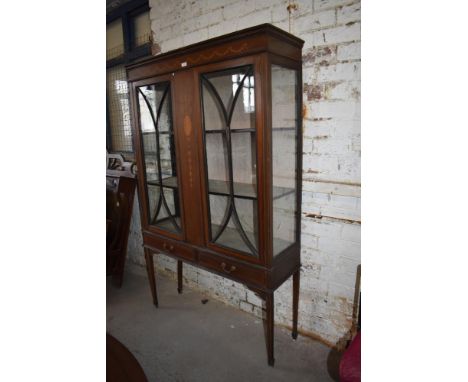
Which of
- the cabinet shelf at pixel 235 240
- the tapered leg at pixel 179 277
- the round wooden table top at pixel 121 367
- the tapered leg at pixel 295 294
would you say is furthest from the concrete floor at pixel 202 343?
the round wooden table top at pixel 121 367

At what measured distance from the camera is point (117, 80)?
2.82 metres

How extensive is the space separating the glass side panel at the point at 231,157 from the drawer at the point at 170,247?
9.2 inches

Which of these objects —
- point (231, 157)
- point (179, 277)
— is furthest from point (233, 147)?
point (179, 277)

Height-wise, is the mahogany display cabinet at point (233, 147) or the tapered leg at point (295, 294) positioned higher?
the mahogany display cabinet at point (233, 147)

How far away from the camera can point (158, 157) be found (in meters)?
1.93

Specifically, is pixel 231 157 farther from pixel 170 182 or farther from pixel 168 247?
pixel 168 247

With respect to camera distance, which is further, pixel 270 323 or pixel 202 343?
pixel 202 343

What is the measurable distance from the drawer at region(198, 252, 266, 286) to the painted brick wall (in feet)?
1.40

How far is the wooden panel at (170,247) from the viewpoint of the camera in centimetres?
182

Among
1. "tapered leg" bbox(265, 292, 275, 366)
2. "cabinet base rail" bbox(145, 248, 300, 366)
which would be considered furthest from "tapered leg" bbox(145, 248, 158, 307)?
"tapered leg" bbox(265, 292, 275, 366)

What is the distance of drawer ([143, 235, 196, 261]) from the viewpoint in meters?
1.82

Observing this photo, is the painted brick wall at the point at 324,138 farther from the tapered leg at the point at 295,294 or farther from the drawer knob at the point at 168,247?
the drawer knob at the point at 168,247
